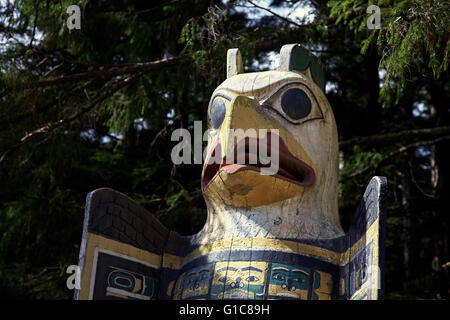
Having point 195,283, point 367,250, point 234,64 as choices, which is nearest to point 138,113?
point 234,64

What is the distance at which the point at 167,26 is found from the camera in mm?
7438

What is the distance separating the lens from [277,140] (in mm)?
4164

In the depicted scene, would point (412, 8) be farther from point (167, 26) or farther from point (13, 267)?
point (13, 267)

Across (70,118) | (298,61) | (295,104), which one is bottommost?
(295,104)

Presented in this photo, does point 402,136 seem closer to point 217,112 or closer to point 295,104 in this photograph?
point 295,104

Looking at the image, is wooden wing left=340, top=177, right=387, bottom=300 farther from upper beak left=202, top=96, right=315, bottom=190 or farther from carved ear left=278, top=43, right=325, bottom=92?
carved ear left=278, top=43, right=325, bottom=92

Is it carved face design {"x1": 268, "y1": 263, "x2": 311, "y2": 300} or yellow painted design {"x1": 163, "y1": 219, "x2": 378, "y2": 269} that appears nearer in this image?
carved face design {"x1": 268, "y1": 263, "x2": 311, "y2": 300}

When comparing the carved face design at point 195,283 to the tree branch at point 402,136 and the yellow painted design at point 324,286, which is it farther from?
the tree branch at point 402,136

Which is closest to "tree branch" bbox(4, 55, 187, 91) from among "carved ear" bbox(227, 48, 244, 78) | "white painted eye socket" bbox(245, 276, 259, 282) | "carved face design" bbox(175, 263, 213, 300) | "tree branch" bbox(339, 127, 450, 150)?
"carved ear" bbox(227, 48, 244, 78)

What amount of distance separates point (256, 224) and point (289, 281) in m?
0.45

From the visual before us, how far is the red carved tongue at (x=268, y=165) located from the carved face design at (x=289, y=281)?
1.82 feet

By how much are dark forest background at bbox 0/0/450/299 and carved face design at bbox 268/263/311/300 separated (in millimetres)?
2303

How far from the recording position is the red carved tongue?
13.4 feet
